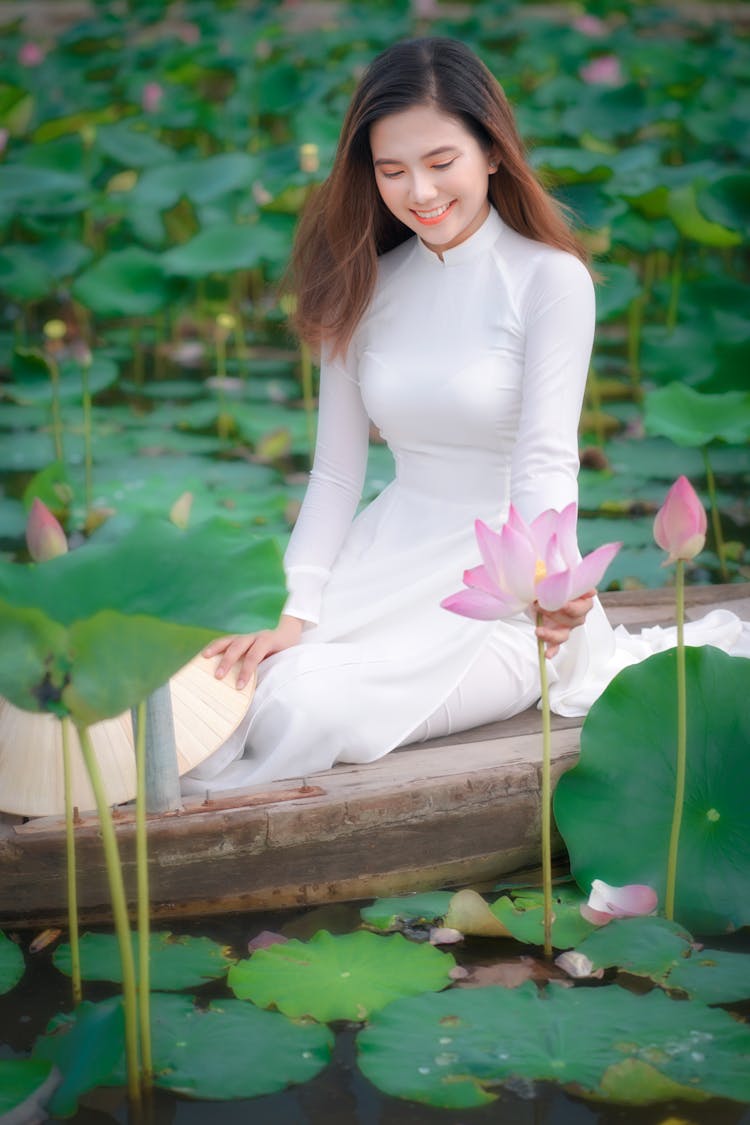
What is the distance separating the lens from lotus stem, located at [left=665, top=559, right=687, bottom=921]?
148cm

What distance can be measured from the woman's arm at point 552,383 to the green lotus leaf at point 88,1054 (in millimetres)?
778

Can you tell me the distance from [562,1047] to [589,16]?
315 inches

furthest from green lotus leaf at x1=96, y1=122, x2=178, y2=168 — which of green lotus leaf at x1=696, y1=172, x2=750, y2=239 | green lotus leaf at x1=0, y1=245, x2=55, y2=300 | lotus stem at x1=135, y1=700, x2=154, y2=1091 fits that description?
Result: lotus stem at x1=135, y1=700, x2=154, y2=1091

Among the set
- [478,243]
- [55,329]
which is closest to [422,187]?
[478,243]

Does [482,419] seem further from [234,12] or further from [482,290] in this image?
[234,12]

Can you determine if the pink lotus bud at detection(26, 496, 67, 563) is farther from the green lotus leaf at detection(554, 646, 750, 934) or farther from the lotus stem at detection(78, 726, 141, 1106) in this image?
the green lotus leaf at detection(554, 646, 750, 934)

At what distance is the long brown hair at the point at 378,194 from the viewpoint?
67.9 inches

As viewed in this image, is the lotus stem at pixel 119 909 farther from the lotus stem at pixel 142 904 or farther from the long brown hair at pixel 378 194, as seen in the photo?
the long brown hair at pixel 378 194

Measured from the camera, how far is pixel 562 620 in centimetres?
141

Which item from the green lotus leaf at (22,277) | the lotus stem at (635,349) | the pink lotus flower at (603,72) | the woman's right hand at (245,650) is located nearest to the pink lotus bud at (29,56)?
the pink lotus flower at (603,72)

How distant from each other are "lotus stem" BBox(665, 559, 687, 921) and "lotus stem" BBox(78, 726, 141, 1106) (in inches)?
22.9

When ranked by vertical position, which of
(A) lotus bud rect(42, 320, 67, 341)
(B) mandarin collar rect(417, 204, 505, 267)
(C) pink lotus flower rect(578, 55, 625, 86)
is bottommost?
(A) lotus bud rect(42, 320, 67, 341)

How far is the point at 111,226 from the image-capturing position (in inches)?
211

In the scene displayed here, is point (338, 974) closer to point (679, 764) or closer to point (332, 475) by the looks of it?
point (679, 764)
